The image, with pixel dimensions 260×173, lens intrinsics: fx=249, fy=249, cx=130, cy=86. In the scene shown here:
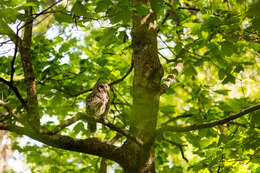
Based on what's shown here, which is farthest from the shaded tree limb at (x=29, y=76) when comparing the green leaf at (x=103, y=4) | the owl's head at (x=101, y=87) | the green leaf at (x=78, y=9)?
the owl's head at (x=101, y=87)

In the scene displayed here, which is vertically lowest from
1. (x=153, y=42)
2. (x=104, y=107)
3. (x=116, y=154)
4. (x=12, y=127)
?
(x=116, y=154)

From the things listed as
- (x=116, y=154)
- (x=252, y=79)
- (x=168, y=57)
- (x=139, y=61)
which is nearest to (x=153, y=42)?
(x=139, y=61)

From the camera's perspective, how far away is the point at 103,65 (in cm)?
341

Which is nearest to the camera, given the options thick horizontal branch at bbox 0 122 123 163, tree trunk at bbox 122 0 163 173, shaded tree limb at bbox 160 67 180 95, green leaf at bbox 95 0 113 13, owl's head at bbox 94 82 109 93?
green leaf at bbox 95 0 113 13

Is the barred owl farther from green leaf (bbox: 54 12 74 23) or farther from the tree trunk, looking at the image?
green leaf (bbox: 54 12 74 23)

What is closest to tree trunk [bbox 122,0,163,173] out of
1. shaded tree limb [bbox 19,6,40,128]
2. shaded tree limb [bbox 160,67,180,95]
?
shaded tree limb [bbox 160,67,180,95]

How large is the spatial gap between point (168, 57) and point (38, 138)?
2.08 m

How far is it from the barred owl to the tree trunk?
3.55 feet

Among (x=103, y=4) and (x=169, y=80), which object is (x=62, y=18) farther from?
(x=169, y=80)

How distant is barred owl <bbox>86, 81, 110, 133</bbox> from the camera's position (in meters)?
3.62

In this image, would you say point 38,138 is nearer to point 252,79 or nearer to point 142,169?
point 142,169

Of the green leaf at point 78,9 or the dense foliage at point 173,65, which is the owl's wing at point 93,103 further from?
the green leaf at point 78,9

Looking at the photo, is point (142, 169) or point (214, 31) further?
point (142, 169)

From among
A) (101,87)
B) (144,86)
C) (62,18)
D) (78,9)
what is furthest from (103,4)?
(101,87)
